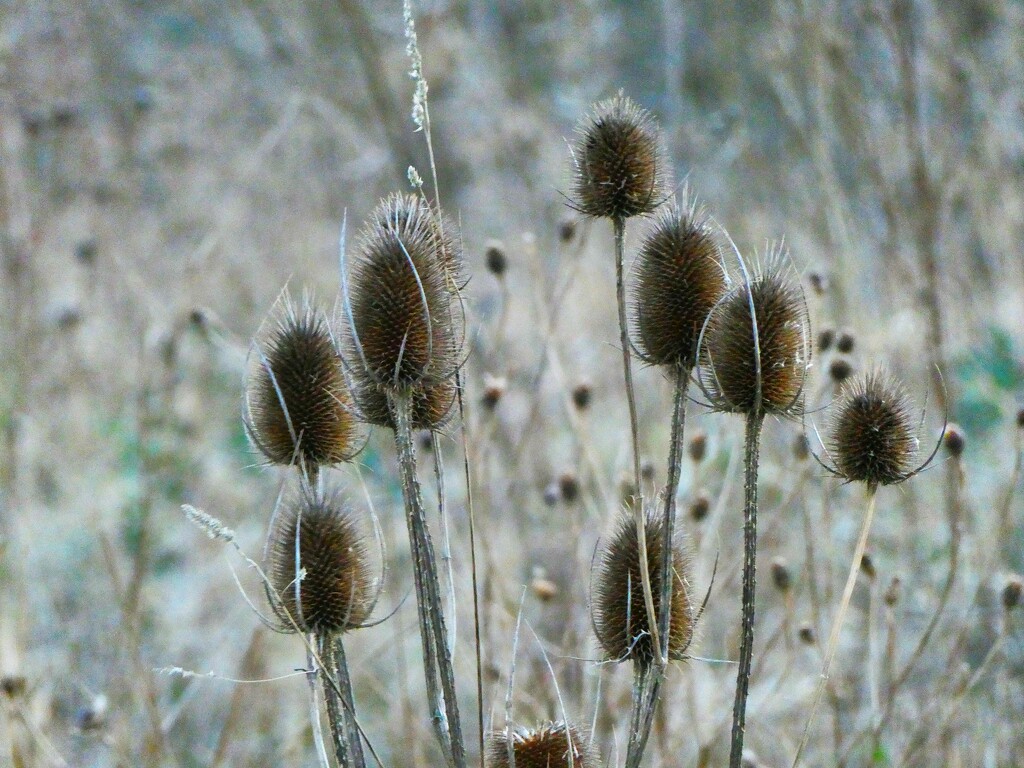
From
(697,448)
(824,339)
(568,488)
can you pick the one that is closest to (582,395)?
(568,488)

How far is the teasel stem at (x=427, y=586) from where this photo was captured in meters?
1.54

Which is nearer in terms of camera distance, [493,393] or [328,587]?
[328,587]

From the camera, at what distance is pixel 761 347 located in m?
1.58

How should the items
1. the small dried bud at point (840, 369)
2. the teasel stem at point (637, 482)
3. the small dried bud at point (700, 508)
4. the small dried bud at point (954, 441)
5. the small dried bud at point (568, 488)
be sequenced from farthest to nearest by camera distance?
the small dried bud at point (568, 488) → the small dried bud at point (700, 508) → the small dried bud at point (840, 369) → the small dried bud at point (954, 441) → the teasel stem at point (637, 482)

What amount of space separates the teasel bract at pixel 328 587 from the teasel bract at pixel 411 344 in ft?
0.31

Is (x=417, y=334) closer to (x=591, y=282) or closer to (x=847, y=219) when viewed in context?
(x=847, y=219)

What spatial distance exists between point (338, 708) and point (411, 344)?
550mm

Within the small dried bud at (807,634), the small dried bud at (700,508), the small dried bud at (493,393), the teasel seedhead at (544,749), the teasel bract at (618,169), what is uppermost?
the teasel bract at (618,169)

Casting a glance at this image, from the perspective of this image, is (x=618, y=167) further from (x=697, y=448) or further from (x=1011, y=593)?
(x=1011, y=593)

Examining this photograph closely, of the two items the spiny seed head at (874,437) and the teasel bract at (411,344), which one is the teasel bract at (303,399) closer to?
the teasel bract at (411,344)

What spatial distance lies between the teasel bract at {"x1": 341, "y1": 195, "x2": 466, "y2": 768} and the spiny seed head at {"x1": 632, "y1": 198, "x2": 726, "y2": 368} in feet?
0.98

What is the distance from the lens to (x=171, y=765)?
3.24 meters

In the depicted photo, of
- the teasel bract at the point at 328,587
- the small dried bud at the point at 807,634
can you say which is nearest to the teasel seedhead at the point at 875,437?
the teasel bract at the point at 328,587

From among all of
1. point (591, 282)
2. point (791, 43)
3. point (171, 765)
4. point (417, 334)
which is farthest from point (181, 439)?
point (417, 334)
